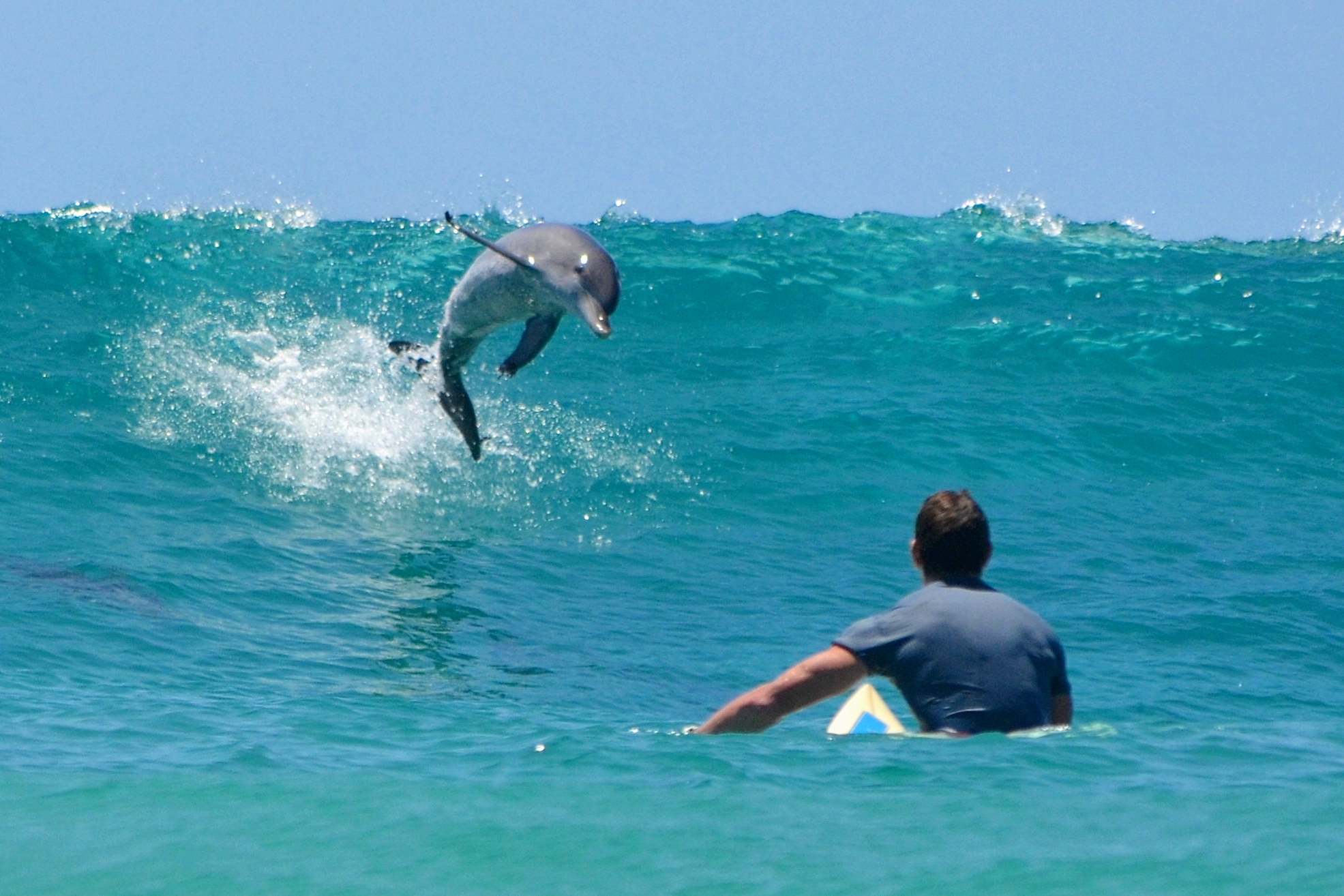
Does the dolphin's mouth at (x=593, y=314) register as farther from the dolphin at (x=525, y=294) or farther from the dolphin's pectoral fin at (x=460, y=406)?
the dolphin's pectoral fin at (x=460, y=406)

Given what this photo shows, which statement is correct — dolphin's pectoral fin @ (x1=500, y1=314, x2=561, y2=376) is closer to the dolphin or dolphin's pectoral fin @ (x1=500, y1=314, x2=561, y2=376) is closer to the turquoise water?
the dolphin

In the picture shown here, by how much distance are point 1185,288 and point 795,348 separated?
6142 millimetres

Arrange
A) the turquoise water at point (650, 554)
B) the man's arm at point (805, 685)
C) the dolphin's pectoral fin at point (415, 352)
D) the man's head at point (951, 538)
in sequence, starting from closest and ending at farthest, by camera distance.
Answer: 1. the turquoise water at point (650, 554)
2. the man's arm at point (805, 685)
3. the man's head at point (951, 538)
4. the dolphin's pectoral fin at point (415, 352)

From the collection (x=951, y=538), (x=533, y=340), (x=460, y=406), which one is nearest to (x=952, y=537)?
(x=951, y=538)

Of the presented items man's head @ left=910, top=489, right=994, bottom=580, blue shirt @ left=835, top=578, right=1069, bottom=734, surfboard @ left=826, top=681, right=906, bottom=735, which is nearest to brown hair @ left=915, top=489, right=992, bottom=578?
man's head @ left=910, top=489, right=994, bottom=580

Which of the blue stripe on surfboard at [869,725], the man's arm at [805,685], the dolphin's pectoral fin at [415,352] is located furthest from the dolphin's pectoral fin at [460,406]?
the man's arm at [805,685]

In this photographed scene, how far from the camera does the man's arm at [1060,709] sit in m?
4.95

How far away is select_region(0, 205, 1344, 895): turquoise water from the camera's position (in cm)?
397

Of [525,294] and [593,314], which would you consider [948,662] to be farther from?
[525,294]

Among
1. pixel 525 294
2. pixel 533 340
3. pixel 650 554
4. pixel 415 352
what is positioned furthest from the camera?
pixel 650 554

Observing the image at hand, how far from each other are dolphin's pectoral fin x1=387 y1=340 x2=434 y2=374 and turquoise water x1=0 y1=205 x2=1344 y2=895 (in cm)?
139

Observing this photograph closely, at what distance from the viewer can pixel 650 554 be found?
1093 cm

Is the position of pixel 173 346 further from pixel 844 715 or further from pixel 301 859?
pixel 301 859

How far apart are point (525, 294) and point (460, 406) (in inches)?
92.1
